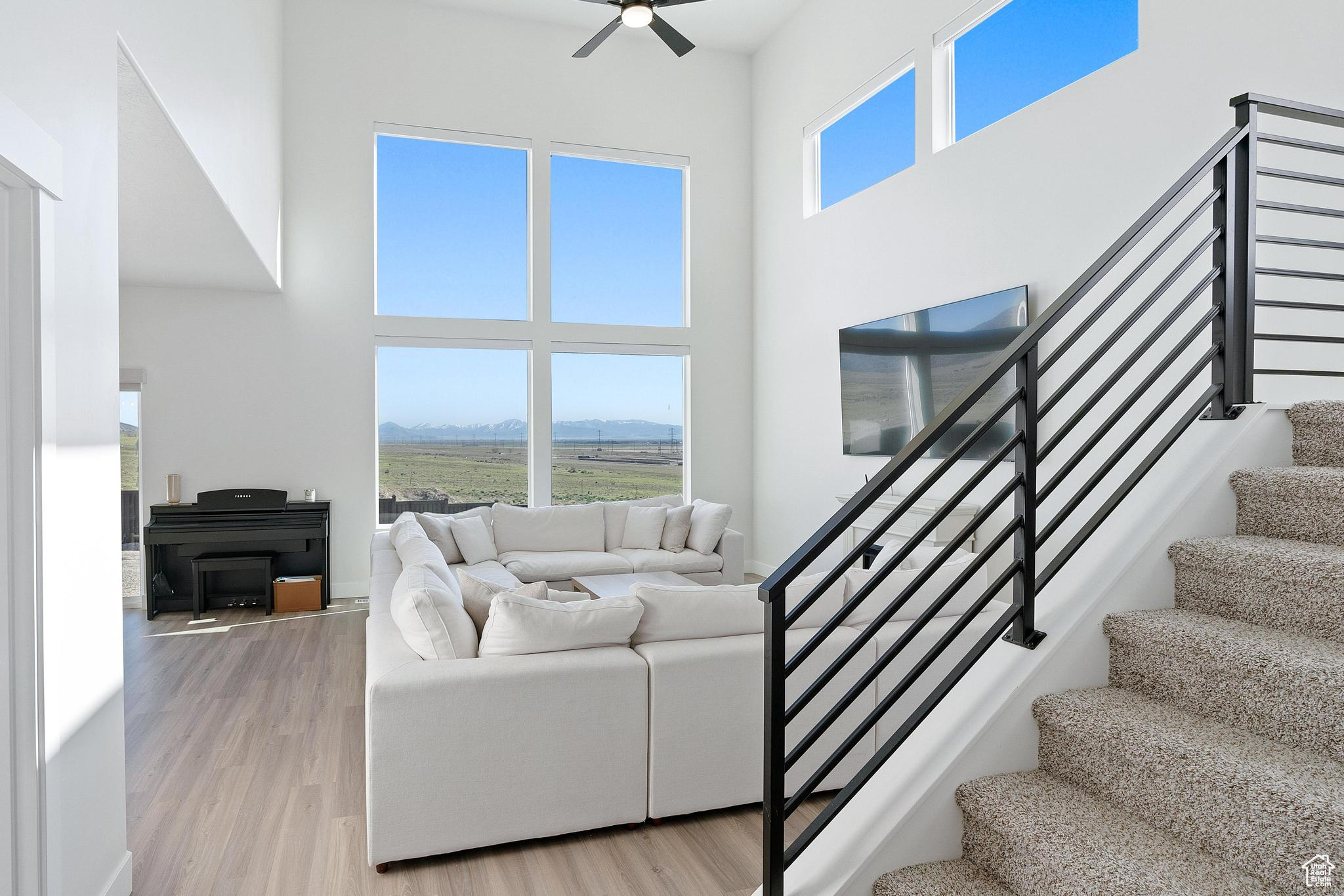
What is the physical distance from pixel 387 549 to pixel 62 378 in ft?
10.1

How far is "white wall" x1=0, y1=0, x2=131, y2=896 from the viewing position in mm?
1848

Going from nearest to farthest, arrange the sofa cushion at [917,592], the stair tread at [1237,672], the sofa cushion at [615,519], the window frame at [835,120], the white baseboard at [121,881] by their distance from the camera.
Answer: the stair tread at [1237,672], the white baseboard at [121,881], the sofa cushion at [917,592], the window frame at [835,120], the sofa cushion at [615,519]

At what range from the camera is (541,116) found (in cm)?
724

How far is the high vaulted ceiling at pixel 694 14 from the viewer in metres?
6.85

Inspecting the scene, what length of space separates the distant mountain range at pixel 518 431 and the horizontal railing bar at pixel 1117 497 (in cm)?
580

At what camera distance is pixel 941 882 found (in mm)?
1550

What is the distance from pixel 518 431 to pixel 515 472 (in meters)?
0.37

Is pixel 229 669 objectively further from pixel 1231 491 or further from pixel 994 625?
pixel 1231 491

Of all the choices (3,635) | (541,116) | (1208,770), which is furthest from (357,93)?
(1208,770)

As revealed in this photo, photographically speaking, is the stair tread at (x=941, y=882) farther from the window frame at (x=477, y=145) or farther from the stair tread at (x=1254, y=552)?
the window frame at (x=477, y=145)

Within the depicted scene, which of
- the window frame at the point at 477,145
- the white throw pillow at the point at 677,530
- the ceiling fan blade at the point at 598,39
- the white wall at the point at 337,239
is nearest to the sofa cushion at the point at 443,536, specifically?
the white wall at the point at 337,239

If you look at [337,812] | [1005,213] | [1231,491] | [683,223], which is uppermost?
[683,223]

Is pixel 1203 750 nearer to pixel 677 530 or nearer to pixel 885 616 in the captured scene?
pixel 885 616

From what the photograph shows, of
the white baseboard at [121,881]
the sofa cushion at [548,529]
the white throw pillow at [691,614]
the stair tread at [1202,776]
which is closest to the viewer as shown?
the stair tread at [1202,776]
